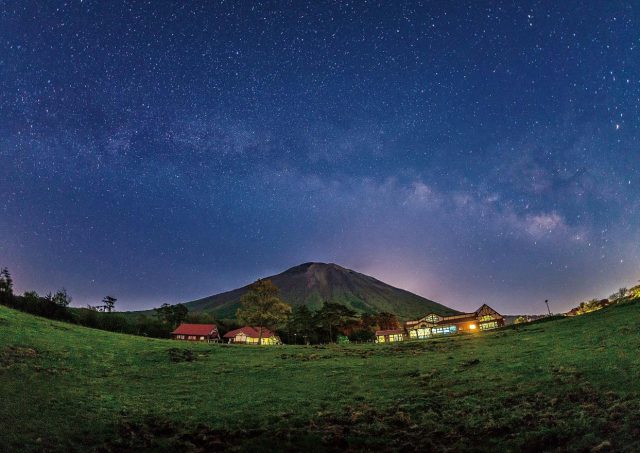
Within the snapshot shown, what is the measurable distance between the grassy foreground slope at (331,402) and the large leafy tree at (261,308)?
5097cm

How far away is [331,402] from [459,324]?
152m

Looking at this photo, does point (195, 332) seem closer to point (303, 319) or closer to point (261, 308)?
point (303, 319)

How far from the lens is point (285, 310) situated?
301ft

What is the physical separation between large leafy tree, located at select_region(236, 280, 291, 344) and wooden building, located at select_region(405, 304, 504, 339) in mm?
84184

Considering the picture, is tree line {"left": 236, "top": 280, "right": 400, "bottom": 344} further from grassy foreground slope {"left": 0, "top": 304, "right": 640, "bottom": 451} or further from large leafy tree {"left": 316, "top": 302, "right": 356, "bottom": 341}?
grassy foreground slope {"left": 0, "top": 304, "right": 640, "bottom": 451}

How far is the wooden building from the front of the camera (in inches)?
6235

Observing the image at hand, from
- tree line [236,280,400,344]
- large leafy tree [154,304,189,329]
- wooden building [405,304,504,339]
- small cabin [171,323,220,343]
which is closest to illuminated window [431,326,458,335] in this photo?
wooden building [405,304,504,339]

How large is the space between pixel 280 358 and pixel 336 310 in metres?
70.9

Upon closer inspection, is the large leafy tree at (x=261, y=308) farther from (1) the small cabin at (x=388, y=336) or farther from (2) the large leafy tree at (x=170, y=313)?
(1) the small cabin at (x=388, y=336)

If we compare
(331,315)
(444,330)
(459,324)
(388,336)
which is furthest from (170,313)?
(459,324)

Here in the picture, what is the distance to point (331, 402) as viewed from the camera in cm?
2403

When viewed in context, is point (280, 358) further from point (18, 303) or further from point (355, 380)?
point (18, 303)

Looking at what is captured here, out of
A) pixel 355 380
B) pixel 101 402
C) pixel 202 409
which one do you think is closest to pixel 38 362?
pixel 101 402

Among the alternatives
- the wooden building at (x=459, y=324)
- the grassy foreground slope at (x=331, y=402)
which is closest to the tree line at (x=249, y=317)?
the wooden building at (x=459, y=324)
